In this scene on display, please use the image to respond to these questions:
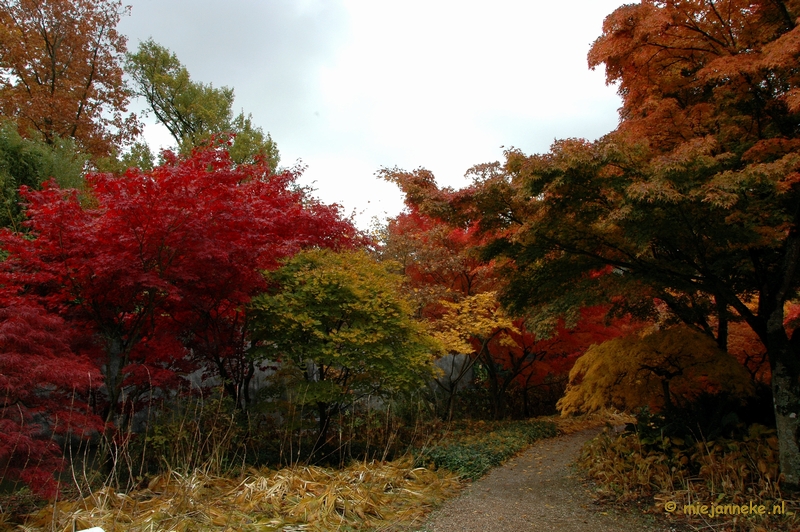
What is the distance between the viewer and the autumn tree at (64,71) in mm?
13984

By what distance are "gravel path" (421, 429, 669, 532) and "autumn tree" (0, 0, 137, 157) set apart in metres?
13.8

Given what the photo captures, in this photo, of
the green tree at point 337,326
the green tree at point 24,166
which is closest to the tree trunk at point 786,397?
the green tree at point 337,326

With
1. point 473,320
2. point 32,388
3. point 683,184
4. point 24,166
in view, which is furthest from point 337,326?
point 24,166

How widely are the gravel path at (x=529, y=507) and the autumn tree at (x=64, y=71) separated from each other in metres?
13.8

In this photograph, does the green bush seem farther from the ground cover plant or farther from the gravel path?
the gravel path

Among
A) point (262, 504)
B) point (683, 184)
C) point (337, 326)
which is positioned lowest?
point (262, 504)

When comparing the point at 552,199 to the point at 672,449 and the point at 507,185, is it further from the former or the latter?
the point at 672,449

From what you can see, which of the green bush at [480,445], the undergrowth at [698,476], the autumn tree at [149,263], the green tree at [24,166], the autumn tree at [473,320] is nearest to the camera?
the undergrowth at [698,476]

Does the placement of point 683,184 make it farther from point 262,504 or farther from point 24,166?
point 24,166

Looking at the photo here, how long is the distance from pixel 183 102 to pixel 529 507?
56.9ft

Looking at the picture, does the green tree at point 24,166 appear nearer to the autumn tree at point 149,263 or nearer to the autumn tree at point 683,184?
the autumn tree at point 149,263

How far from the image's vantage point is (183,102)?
17906 millimetres

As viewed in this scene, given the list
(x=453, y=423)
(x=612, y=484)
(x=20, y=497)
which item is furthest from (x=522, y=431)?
(x=20, y=497)

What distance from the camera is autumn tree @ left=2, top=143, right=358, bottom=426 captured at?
20.0ft
